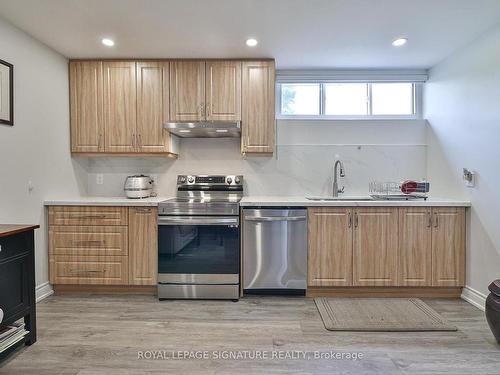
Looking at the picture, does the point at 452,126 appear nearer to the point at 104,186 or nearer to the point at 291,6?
the point at 291,6

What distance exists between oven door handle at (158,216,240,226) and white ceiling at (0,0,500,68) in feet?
5.18

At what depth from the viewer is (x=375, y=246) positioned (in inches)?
118

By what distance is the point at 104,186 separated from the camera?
3721mm

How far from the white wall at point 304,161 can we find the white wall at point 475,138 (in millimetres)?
364

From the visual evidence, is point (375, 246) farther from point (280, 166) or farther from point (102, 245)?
point (102, 245)

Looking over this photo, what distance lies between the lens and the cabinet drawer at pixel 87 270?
3068mm

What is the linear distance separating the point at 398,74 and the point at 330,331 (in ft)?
9.23

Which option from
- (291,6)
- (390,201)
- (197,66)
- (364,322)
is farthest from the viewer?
(197,66)

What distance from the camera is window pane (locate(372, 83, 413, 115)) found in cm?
374

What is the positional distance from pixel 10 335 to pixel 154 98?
2310 millimetres

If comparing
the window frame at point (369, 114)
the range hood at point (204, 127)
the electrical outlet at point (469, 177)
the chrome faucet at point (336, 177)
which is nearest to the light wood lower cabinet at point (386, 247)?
the electrical outlet at point (469, 177)

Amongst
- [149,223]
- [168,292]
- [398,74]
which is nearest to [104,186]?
[149,223]

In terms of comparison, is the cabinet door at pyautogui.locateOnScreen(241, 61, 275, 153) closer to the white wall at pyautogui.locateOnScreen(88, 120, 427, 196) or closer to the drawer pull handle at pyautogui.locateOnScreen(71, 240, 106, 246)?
the white wall at pyautogui.locateOnScreen(88, 120, 427, 196)

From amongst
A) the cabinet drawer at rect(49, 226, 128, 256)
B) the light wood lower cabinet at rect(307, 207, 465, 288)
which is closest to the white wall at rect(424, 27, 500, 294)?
the light wood lower cabinet at rect(307, 207, 465, 288)
